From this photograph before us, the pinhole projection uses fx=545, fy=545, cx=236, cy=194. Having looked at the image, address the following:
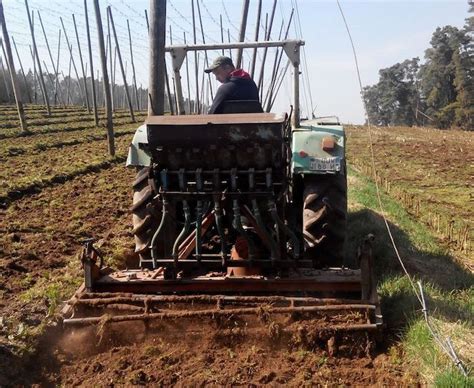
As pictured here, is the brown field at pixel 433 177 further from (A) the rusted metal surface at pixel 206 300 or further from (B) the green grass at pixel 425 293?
(A) the rusted metal surface at pixel 206 300

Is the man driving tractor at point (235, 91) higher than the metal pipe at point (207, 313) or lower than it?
higher

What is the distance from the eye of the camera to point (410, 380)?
321 centimetres

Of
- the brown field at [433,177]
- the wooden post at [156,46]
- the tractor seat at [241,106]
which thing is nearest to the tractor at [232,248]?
the tractor seat at [241,106]

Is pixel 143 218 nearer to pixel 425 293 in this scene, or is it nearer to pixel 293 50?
pixel 293 50

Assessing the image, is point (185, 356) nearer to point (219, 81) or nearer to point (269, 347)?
point (269, 347)

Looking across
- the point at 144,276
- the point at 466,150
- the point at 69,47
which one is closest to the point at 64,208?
the point at 144,276

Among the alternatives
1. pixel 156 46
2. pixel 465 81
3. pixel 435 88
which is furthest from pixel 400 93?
pixel 156 46

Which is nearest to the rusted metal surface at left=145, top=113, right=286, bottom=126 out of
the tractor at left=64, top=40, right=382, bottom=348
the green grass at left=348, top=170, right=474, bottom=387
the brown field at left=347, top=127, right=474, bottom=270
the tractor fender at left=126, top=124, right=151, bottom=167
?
the tractor at left=64, top=40, right=382, bottom=348

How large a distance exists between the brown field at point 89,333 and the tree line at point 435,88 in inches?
1267

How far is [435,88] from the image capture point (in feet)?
175

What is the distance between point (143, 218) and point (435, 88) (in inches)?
2115

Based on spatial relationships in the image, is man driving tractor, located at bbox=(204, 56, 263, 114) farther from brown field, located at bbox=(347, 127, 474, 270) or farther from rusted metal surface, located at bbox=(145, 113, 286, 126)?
brown field, located at bbox=(347, 127, 474, 270)

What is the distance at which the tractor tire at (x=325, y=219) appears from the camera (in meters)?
4.57

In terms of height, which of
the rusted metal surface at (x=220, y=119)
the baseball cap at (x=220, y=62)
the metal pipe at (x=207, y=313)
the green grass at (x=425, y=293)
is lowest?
the green grass at (x=425, y=293)
